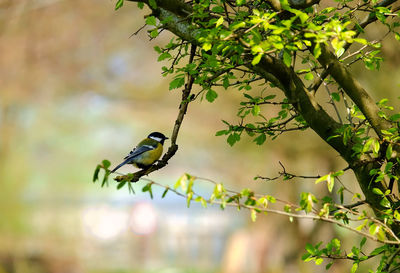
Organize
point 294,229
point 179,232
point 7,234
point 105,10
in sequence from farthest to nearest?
1. point 179,232
2. point 7,234
3. point 294,229
4. point 105,10

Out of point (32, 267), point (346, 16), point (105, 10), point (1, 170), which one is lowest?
point (32, 267)

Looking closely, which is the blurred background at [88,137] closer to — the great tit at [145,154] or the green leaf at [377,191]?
the great tit at [145,154]

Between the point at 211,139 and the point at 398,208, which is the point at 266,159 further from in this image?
the point at 398,208

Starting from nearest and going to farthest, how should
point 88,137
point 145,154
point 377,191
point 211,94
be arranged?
point 377,191, point 211,94, point 145,154, point 88,137

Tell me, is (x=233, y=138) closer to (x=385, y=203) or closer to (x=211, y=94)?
(x=211, y=94)

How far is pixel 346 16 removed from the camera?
3188mm

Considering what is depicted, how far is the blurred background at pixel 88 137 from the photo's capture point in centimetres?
1291

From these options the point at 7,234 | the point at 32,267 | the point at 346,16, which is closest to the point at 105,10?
the point at 7,234

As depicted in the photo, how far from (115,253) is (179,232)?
130 inches

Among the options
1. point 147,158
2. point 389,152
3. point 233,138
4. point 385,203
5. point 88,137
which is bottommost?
point 385,203

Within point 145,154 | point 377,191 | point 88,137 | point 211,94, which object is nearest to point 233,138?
point 211,94

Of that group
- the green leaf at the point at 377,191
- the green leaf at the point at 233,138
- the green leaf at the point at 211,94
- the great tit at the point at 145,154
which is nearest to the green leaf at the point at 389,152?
the green leaf at the point at 377,191

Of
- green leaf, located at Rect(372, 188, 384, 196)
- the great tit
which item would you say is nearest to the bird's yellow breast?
the great tit

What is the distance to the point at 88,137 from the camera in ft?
59.2
